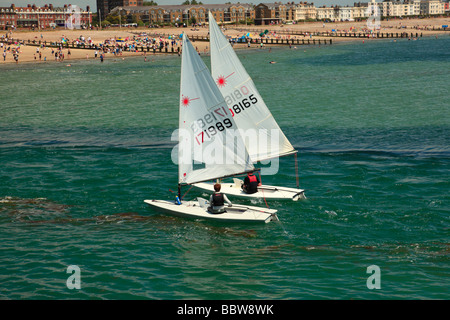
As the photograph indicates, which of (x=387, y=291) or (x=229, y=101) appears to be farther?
(x=229, y=101)

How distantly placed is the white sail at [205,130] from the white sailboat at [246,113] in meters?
1.96

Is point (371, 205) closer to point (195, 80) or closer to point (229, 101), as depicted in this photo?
point (229, 101)

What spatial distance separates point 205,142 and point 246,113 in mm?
3138

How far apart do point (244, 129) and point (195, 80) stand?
4221 millimetres

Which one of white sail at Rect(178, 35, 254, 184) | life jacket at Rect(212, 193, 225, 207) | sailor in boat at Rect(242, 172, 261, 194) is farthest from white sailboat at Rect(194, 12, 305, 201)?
life jacket at Rect(212, 193, 225, 207)

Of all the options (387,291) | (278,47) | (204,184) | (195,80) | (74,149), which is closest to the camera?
(387,291)

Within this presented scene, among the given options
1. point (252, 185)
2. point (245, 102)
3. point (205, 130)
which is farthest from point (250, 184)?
point (245, 102)

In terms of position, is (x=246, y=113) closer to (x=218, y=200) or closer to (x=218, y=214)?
(x=218, y=200)

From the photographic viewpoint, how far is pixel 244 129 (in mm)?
24594

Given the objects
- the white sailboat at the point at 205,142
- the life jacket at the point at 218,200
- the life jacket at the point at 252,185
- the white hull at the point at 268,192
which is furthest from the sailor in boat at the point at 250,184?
the life jacket at the point at 218,200

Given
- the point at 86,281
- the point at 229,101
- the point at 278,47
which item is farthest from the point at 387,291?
the point at 278,47

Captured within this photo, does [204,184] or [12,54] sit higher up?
[12,54]

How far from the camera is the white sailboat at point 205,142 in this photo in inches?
839

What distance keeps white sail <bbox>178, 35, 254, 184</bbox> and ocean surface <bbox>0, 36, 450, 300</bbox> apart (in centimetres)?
226
